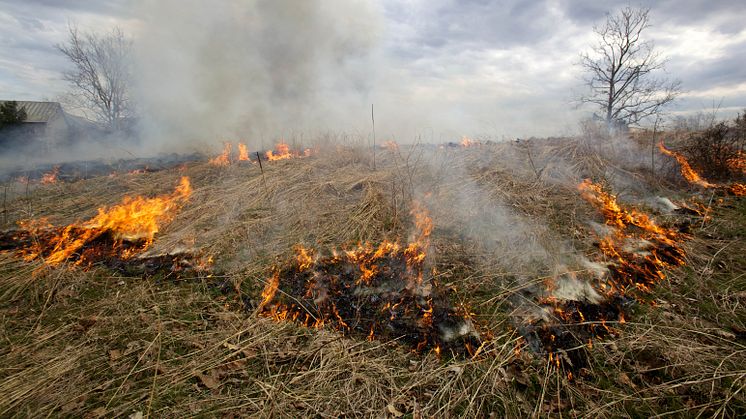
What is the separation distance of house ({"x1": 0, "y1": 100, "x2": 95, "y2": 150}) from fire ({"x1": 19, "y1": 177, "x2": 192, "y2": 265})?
53.3 feet

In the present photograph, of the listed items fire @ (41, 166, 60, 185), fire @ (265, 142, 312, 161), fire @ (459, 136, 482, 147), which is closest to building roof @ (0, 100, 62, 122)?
fire @ (41, 166, 60, 185)

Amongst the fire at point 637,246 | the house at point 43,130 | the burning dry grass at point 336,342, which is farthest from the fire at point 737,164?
the house at point 43,130

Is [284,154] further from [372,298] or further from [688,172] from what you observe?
[688,172]

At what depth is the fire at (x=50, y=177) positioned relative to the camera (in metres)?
9.55

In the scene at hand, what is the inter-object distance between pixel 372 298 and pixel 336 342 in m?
0.65

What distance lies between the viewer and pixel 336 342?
3283 millimetres

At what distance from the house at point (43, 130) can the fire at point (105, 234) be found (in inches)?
640

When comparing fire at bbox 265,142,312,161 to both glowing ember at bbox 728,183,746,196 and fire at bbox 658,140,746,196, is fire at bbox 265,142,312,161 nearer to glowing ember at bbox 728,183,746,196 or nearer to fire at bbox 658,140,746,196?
fire at bbox 658,140,746,196

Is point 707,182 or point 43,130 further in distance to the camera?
point 43,130

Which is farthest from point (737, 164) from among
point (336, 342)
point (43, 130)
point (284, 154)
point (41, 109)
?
point (41, 109)

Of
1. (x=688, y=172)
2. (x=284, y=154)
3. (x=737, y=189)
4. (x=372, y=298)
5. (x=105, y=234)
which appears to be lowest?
(x=372, y=298)

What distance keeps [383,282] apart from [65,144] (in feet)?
73.2

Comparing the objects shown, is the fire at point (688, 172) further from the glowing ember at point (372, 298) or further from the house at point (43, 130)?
the house at point (43, 130)

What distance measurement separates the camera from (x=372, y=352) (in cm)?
318
